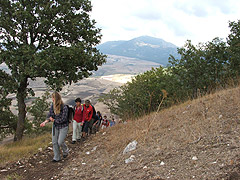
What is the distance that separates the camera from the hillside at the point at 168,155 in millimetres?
4199

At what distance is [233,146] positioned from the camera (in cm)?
461

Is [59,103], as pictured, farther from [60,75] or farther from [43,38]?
[43,38]

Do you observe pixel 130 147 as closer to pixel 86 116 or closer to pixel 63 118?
pixel 63 118

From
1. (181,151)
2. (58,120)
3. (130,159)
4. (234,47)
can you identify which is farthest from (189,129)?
(234,47)

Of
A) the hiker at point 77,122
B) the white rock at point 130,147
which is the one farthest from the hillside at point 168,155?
the hiker at point 77,122

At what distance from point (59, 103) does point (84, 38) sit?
7.34 meters

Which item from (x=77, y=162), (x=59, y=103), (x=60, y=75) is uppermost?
(x=60, y=75)

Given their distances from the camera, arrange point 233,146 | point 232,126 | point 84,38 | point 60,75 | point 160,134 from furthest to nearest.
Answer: point 84,38
point 60,75
point 160,134
point 232,126
point 233,146

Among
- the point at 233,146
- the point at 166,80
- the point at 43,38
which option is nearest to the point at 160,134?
the point at 233,146

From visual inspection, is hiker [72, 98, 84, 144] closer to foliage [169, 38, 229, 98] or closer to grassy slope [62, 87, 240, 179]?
grassy slope [62, 87, 240, 179]

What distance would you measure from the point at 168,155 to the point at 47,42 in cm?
961

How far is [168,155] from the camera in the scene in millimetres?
5164

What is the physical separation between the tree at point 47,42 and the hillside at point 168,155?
4.61 m

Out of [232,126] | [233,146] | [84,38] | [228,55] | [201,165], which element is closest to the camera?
[201,165]
